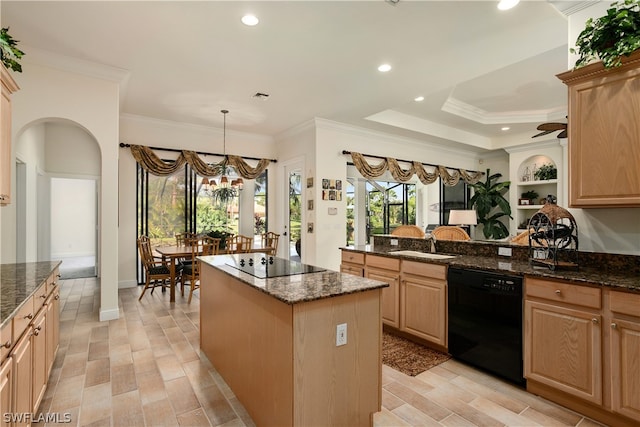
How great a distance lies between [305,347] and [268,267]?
2.99 feet

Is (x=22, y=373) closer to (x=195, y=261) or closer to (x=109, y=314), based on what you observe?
(x=109, y=314)

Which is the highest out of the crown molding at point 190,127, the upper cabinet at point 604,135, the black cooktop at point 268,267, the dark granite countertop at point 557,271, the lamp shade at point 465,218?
the crown molding at point 190,127

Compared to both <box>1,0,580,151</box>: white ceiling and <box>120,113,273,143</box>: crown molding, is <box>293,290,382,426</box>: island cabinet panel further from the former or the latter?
<box>120,113,273,143</box>: crown molding

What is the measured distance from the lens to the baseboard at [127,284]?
542 cm

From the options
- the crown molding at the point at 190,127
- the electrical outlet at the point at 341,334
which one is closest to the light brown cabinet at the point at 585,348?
the electrical outlet at the point at 341,334

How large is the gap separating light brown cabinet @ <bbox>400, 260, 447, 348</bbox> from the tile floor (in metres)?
0.33

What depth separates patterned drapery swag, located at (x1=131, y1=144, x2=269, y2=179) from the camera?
540cm

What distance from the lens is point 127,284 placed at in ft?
18.0

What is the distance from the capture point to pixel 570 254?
2518mm

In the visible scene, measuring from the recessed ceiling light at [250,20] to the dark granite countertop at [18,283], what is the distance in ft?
8.27

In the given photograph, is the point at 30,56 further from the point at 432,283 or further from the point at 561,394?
the point at 561,394

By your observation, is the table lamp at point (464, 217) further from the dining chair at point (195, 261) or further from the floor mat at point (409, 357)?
the dining chair at point (195, 261)

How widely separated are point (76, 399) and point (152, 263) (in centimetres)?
269

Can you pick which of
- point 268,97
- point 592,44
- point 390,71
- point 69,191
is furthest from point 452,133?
point 69,191
